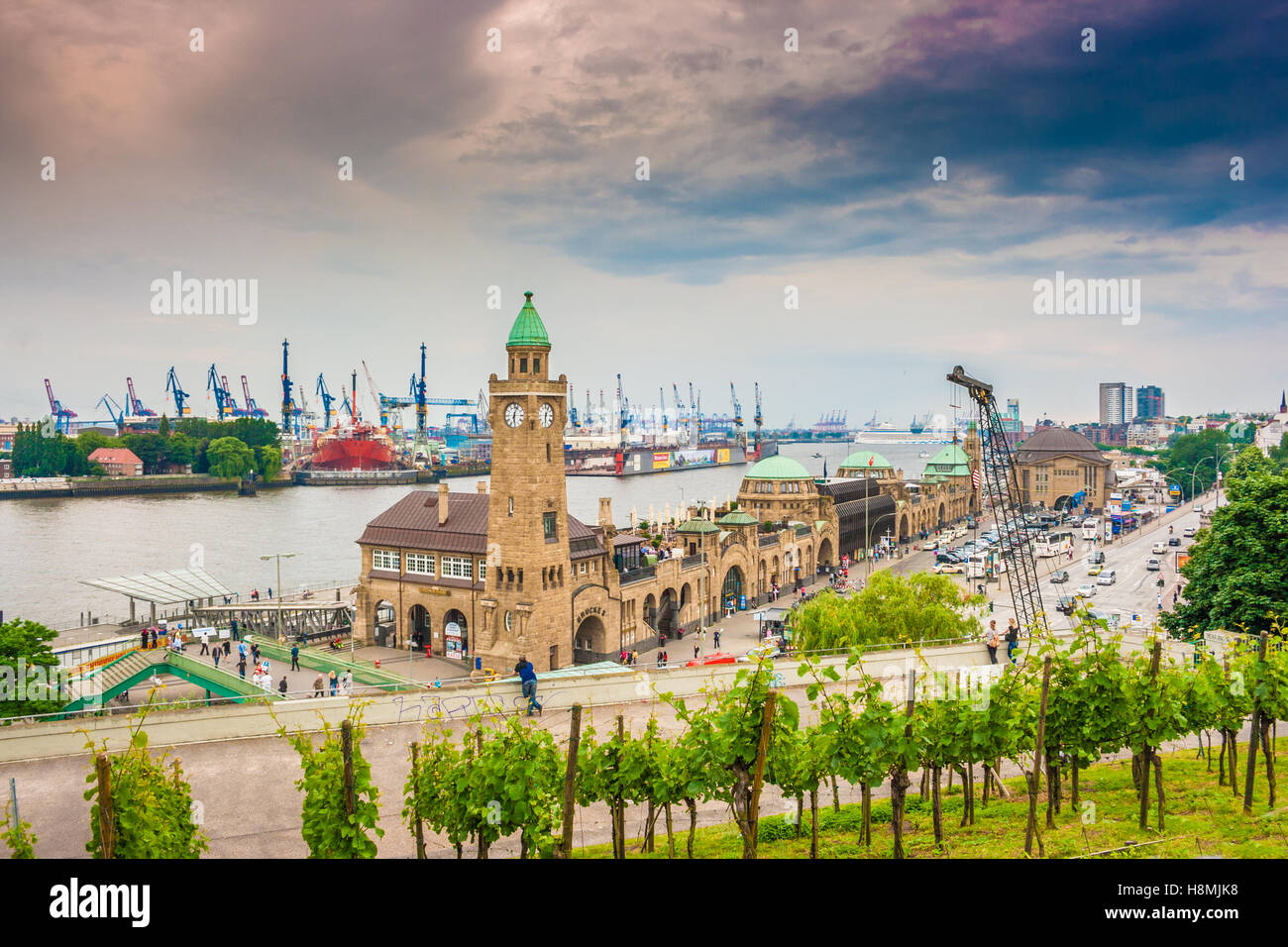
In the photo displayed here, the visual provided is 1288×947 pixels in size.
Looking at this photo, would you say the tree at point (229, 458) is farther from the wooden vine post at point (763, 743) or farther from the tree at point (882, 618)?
the wooden vine post at point (763, 743)

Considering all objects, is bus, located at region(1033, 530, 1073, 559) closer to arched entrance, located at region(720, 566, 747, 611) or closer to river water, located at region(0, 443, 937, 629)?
arched entrance, located at region(720, 566, 747, 611)

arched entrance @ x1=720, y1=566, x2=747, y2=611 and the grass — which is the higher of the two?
the grass

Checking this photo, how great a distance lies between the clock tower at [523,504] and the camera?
1537 inches

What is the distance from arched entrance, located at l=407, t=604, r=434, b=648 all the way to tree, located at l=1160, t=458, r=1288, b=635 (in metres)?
32.8

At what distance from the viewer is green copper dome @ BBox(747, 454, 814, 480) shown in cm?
7988

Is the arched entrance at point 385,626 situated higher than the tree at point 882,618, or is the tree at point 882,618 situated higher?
the tree at point 882,618

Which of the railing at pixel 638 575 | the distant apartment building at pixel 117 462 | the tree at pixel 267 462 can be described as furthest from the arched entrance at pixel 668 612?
the distant apartment building at pixel 117 462

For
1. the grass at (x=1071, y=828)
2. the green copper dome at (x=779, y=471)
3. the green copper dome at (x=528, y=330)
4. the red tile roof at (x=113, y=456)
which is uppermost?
the green copper dome at (x=528, y=330)

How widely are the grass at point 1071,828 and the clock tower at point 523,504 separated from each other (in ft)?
62.9

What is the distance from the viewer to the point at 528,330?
39375 millimetres

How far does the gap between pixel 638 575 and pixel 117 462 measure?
128366 millimetres

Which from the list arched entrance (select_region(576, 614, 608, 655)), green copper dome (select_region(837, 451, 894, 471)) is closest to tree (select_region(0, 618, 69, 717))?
arched entrance (select_region(576, 614, 608, 655))
